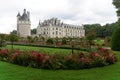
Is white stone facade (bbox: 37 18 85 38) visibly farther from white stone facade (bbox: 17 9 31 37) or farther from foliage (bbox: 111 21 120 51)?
foliage (bbox: 111 21 120 51)

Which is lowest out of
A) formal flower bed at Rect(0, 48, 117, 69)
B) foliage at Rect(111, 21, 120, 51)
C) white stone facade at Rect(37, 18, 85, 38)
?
formal flower bed at Rect(0, 48, 117, 69)

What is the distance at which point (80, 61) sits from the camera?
411 inches

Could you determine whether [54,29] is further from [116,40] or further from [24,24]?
[116,40]

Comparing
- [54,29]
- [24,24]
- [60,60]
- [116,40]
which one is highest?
[24,24]

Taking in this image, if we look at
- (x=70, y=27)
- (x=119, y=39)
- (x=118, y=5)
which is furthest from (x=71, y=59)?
(x=70, y=27)

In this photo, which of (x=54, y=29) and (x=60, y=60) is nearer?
(x=60, y=60)

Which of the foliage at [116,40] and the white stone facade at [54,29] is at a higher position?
the white stone facade at [54,29]

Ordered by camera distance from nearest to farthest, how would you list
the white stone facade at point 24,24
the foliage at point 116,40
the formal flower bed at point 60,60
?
the formal flower bed at point 60,60 → the foliage at point 116,40 → the white stone facade at point 24,24

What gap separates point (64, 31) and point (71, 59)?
8555 centimetres

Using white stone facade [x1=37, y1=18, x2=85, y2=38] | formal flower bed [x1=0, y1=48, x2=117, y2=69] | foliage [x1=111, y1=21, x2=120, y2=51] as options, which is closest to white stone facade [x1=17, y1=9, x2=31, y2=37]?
white stone facade [x1=37, y1=18, x2=85, y2=38]

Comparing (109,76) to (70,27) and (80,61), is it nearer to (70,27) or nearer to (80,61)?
(80,61)

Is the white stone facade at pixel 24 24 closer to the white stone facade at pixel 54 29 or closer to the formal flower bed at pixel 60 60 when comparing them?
the white stone facade at pixel 54 29

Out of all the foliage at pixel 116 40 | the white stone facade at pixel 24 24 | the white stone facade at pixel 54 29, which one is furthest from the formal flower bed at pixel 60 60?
the white stone facade at pixel 54 29

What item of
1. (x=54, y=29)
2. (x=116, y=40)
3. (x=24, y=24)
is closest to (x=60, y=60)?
(x=116, y=40)
